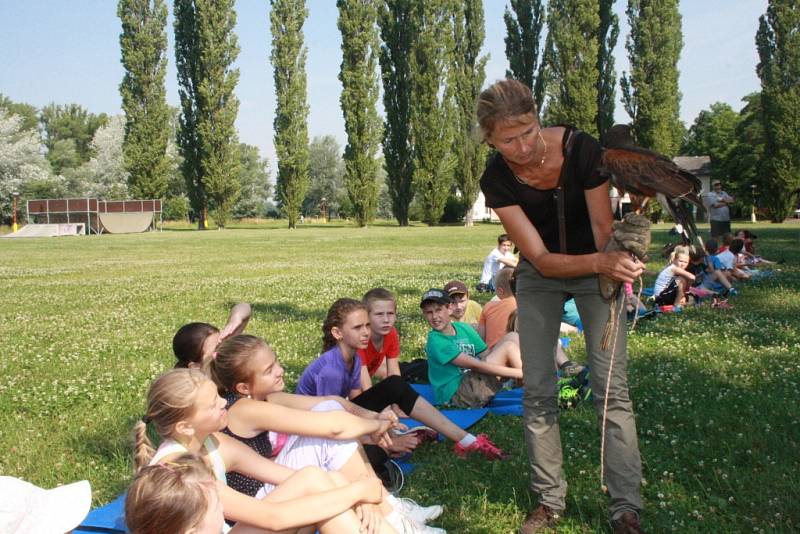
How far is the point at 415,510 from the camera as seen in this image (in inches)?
144

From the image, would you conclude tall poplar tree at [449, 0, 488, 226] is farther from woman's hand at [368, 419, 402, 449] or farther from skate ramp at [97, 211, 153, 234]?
woman's hand at [368, 419, 402, 449]

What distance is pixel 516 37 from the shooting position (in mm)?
47969

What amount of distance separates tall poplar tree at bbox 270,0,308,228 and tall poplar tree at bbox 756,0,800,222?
98.5 feet

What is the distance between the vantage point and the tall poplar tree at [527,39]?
4759cm

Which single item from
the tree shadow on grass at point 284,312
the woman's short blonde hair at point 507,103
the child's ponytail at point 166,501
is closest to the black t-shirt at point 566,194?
the woman's short blonde hair at point 507,103

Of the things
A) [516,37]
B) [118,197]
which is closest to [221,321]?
[516,37]

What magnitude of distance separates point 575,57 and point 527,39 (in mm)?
4889

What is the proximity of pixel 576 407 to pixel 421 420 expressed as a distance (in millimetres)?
1478

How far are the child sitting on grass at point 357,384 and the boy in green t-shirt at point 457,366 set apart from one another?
1059 millimetres

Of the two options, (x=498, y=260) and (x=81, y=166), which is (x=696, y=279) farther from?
(x=81, y=166)

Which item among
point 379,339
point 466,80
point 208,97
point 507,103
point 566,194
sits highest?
point 466,80

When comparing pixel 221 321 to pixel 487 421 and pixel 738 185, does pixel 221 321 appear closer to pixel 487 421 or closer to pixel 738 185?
pixel 487 421

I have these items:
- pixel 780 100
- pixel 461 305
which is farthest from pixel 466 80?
pixel 461 305

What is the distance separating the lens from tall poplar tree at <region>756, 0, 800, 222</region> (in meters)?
39.2
